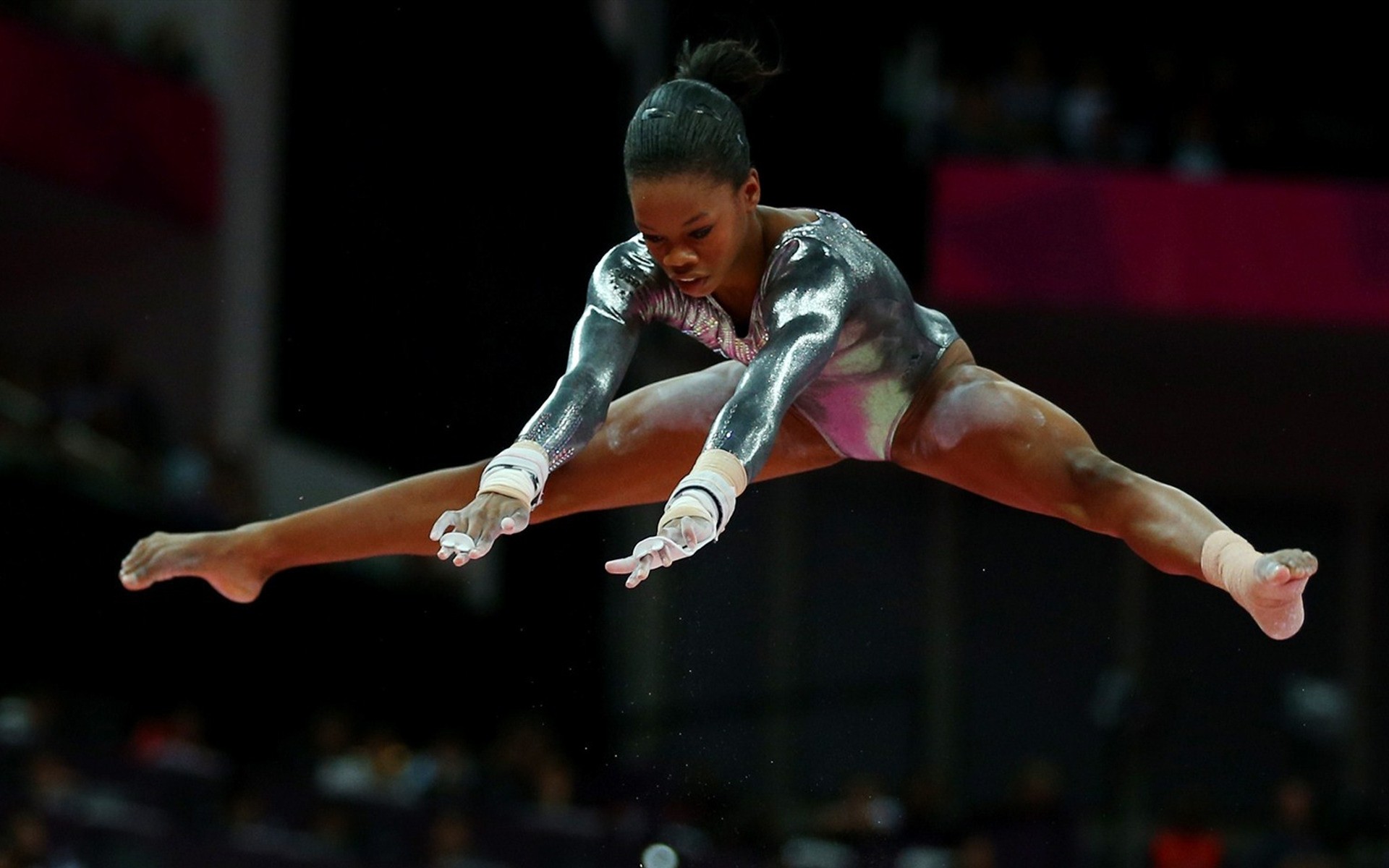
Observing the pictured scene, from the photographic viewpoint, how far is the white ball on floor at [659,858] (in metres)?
7.46

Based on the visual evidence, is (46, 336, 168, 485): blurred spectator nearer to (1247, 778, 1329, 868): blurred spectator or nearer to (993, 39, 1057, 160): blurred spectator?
(993, 39, 1057, 160): blurred spectator

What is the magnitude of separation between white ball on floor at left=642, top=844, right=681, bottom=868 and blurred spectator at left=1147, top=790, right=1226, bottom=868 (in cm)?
258

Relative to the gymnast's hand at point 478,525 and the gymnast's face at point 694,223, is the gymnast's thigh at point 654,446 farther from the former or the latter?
the gymnast's hand at point 478,525

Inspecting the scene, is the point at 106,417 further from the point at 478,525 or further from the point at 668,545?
the point at 668,545

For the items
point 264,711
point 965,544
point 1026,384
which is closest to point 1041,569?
point 965,544

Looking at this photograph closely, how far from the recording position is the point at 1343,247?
10.6m

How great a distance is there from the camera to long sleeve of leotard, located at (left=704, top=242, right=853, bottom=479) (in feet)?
11.9

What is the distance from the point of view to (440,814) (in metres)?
8.20

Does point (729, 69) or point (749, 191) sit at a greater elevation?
point (729, 69)

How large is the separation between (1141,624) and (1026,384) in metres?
1.91

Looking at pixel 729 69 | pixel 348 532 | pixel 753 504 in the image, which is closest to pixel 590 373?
pixel 729 69

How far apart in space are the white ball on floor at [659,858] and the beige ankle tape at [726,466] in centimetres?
413

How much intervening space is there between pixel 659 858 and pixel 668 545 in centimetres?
447

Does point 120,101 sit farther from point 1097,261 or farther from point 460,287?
point 1097,261
